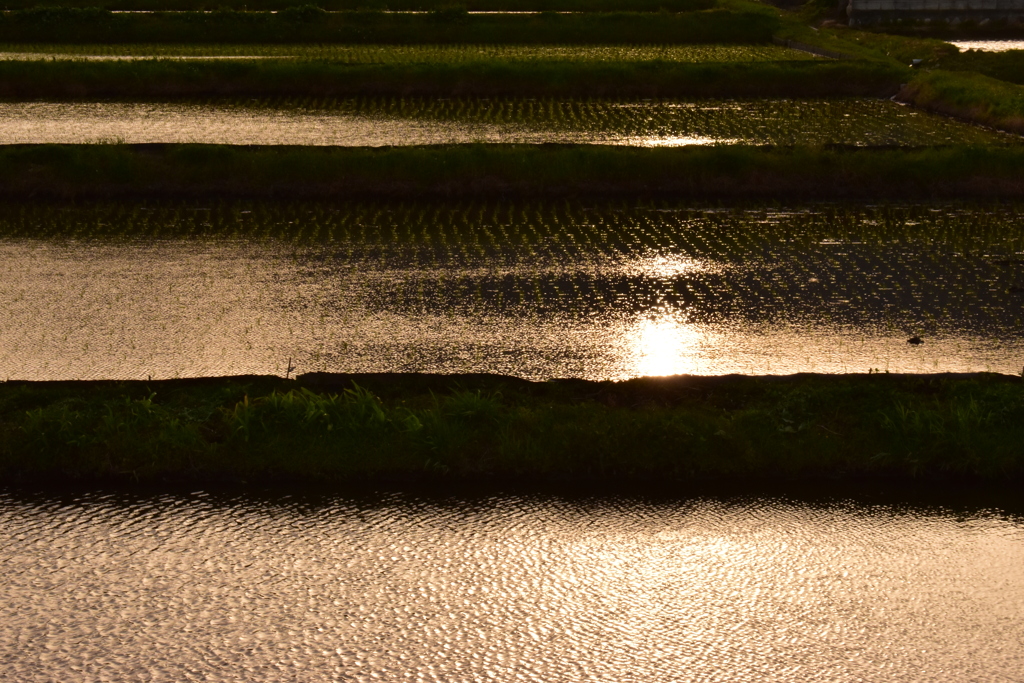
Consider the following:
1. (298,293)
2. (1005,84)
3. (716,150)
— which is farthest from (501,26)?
(298,293)

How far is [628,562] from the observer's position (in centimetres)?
488

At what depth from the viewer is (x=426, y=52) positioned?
19078 millimetres

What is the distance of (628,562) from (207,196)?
7622mm

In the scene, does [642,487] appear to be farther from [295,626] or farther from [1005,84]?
[1005,84]

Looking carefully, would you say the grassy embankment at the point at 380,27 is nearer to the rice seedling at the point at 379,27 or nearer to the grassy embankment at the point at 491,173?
the rice seedling at the point at 379,27

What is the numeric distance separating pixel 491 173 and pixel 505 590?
7.16 m

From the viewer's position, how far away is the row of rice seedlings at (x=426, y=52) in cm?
1819

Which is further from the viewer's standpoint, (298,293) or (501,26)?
(501,26)

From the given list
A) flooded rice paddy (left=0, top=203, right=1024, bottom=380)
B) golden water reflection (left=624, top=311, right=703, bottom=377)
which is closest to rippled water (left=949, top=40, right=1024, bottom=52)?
flooded rice paddy (left=0, top=203, right=1024, bottom=380)

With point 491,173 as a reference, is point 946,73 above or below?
above

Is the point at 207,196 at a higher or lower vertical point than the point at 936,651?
lower

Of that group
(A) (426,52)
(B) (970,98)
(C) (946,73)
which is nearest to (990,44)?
(C) (946,73)

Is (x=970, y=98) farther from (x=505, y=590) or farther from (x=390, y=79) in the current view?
(x=505, y=590)

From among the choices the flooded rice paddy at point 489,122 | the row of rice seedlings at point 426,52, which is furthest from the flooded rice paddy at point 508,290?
the row of rice seedlings at point 426,52
